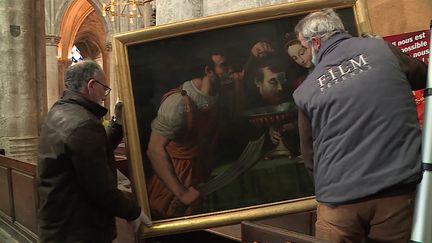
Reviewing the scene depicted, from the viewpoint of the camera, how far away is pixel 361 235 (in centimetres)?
167

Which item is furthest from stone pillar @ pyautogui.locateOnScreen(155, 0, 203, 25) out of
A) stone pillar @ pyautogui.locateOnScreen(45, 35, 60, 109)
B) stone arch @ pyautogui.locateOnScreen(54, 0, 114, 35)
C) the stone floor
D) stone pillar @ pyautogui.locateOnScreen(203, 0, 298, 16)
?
stone arch @ pyautogui.locateOnScreen(54, 0, 114, 35)

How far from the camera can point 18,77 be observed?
7.03 m

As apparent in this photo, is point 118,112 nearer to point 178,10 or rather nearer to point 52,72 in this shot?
point 178,10

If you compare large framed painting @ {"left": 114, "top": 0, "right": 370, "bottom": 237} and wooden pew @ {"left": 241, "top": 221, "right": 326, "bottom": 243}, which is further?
large framed painting @ {"left": 114, "top": 0, "right": 370, "bottom": 237}

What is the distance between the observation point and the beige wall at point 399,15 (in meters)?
2.91

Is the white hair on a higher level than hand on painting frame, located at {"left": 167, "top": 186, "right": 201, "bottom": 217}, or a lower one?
higher

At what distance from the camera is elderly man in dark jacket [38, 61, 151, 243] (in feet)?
6.80

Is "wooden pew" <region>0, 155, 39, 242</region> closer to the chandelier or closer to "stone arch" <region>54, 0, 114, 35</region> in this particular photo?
the chandelier

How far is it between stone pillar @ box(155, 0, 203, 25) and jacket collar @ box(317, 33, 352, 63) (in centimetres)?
269

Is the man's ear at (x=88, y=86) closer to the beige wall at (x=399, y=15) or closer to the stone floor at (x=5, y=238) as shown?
the beige wall at (x=399, y=15)

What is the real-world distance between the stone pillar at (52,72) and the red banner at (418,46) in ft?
54.4

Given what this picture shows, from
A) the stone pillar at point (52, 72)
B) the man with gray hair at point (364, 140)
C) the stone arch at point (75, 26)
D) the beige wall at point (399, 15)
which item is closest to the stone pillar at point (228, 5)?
the beige wall at point (399, 15)

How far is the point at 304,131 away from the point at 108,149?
952 millimetres

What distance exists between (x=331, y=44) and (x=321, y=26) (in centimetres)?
10
